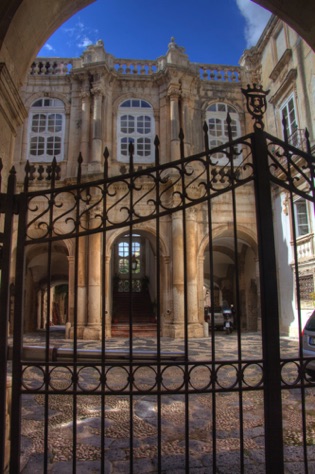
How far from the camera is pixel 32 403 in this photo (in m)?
5.36

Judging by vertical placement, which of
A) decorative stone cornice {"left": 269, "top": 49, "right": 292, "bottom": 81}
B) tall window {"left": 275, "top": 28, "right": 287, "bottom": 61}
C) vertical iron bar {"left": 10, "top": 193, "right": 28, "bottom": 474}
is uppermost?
tall window {"left": 275, "top": 28, "right": 287, "bottom": 61}

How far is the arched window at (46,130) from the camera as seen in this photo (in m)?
16.6

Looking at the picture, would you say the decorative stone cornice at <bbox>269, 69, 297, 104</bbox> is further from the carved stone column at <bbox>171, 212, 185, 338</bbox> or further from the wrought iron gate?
the wrought iron gate

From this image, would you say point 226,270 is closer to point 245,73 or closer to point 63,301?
point 245,73

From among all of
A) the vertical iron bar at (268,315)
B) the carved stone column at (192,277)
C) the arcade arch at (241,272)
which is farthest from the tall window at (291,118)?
the vertical iron bar at (268,315)

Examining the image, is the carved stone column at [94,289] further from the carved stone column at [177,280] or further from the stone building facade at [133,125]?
the carved stone column at [177,280]

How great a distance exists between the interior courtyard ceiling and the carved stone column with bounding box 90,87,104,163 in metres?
11.8

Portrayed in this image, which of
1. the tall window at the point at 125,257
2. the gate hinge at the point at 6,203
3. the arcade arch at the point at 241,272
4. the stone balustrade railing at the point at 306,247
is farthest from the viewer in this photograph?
the tall window at the point at 125,257

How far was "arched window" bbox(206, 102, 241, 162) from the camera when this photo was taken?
17500 mm

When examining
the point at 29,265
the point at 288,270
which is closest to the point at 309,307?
the point at 288,270

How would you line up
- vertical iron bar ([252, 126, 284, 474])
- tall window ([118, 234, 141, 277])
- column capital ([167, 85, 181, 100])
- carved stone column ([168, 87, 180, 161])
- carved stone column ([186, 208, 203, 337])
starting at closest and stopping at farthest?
vertical iron bar ([252, 126, 284, 474])
carved stone column ([186, 208, 203, 337])
carved stone column ([168, 87, 180, 161])
column capital ([167, 85, 181, 100])
tall window ([118, 234, 141, 277])

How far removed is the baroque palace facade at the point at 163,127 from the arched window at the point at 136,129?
45 mm

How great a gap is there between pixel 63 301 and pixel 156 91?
22.7 meters

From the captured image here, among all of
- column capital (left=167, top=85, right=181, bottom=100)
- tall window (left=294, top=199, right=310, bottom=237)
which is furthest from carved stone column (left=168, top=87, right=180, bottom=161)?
tall window (left=294, top=199, right=310, bottom=237)
